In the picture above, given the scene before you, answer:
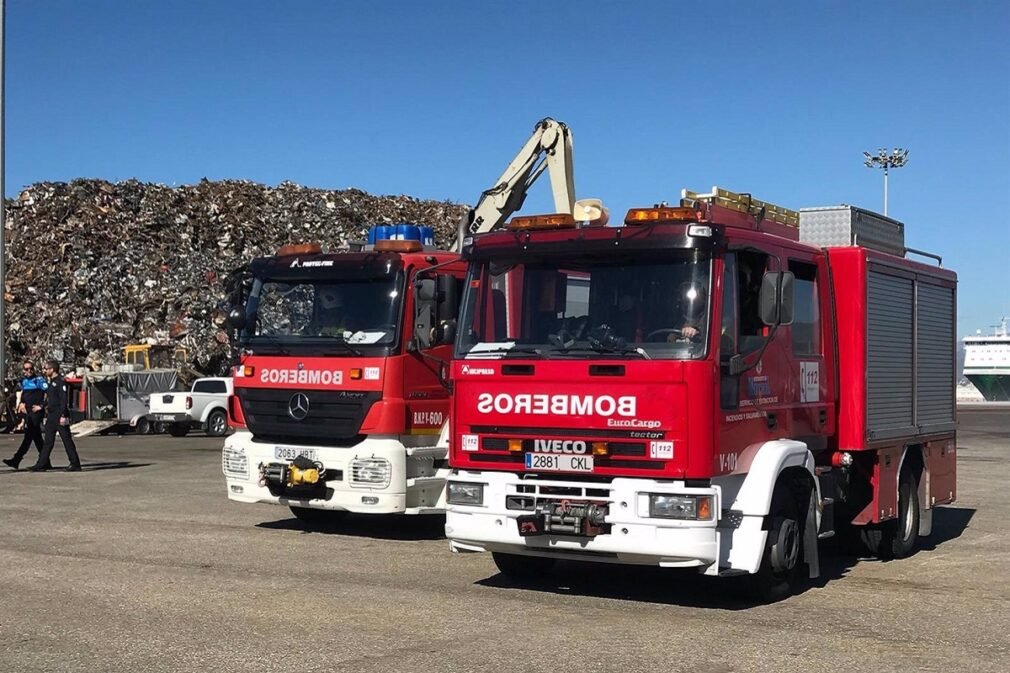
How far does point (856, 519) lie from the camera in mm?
10789

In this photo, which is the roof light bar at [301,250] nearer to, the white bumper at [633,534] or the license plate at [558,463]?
the white bumper at [633,534]

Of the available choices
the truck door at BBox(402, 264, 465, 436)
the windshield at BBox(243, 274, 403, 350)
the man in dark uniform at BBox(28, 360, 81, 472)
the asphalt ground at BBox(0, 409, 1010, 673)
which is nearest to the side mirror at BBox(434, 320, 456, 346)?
the truck door at BBox(402, 264, 465, 436)

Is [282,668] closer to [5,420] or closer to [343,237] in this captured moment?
[5,420]

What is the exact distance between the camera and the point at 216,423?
3183cm

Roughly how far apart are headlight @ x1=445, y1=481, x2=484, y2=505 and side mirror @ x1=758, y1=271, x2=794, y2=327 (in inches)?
95.2

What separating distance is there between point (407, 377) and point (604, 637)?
477 centimetres

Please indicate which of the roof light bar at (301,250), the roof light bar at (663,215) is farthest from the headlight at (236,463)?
the roof light bar at (663,215)

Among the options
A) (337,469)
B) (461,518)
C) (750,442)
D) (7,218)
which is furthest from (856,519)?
(7,218)

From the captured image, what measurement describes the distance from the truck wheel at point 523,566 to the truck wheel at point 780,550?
189 centimetres

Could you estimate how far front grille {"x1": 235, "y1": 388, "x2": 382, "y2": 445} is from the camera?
467 inches

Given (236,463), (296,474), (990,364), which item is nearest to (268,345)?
(236,463)

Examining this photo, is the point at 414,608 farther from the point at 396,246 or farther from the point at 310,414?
the point at 396,246

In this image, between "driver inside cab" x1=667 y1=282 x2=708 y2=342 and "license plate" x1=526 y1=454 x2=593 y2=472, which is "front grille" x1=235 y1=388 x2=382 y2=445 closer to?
"license plate" x1=526 y1=454 x2=593 y2=472

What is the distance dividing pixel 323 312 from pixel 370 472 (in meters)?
1.73
